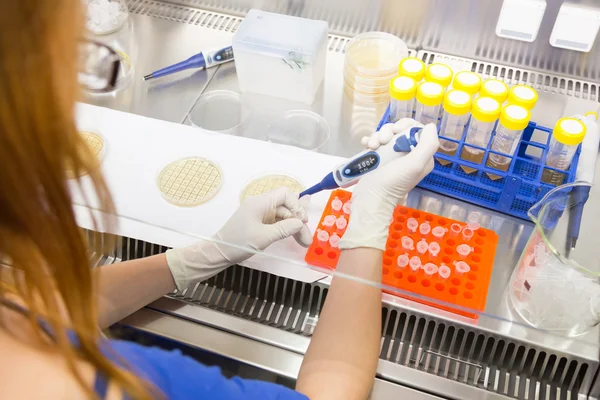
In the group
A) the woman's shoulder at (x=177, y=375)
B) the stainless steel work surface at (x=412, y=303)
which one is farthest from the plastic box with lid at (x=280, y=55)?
the woman's shoulder at (x=177, y=375)

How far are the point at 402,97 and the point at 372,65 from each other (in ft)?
0.88

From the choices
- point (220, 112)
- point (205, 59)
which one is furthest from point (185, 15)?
point (220, 112)

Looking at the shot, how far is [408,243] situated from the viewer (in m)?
1.11

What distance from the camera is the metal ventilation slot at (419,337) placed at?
108 cm

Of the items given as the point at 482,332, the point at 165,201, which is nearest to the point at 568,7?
the point at 482,332

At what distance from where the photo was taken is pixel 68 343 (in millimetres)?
654

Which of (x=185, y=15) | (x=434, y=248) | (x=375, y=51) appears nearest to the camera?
(x=434, y=248)

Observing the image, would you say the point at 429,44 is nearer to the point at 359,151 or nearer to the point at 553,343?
the point at 359,151

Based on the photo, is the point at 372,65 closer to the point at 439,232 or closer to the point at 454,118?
the point at 454,118

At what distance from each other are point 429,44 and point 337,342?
899 millimetres

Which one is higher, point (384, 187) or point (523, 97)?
point (523, 97)

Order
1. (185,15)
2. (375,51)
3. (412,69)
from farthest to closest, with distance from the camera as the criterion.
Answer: (185,15) < (375,51) < (412,69)

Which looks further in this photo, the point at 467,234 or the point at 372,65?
the point at 372,65

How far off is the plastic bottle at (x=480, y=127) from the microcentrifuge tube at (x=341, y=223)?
265mm
